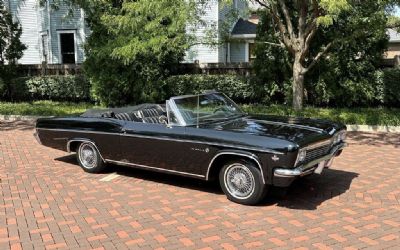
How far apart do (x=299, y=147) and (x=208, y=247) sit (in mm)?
1648

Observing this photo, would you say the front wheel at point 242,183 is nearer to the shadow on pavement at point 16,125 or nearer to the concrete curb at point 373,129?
the concrete curb at point 373,129

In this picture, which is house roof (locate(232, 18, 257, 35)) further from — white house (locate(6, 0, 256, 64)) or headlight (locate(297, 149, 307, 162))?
headlight (locate(297, 149, 307, 162))

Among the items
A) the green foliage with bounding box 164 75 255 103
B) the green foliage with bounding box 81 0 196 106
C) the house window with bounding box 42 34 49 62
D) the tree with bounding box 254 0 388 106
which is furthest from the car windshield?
the house window with bounding box 42 34 49 62

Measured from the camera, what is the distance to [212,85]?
605 inches

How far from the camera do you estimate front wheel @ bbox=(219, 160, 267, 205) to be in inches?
217

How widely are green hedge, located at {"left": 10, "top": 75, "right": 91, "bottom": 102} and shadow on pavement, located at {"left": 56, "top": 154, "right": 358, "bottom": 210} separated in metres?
10.5

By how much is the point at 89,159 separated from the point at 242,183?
9.83 ft

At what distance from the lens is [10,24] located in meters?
17.8

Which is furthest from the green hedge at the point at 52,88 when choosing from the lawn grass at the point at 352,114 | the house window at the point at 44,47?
the lawn grass at the point at 352,114

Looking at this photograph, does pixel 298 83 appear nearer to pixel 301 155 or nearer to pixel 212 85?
pixel 212 85

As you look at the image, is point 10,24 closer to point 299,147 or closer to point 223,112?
point 223,112

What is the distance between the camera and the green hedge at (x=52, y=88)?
17578 millimetres

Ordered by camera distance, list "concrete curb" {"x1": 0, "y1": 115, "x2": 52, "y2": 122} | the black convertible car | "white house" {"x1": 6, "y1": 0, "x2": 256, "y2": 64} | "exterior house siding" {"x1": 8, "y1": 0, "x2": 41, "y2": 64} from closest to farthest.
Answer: the black convertible car < "concrete curb" {"x1": 0, "y1": 115, "x2": 52, "y2": 122} < "white house" {"x1": 6, "y1": 0, "x2": 256, "y2": 64} < "exterior house siding" {"x1": 8, "y1": 0, "x2": 41, "y2": 64}

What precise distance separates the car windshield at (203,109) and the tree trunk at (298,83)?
5.83 m
